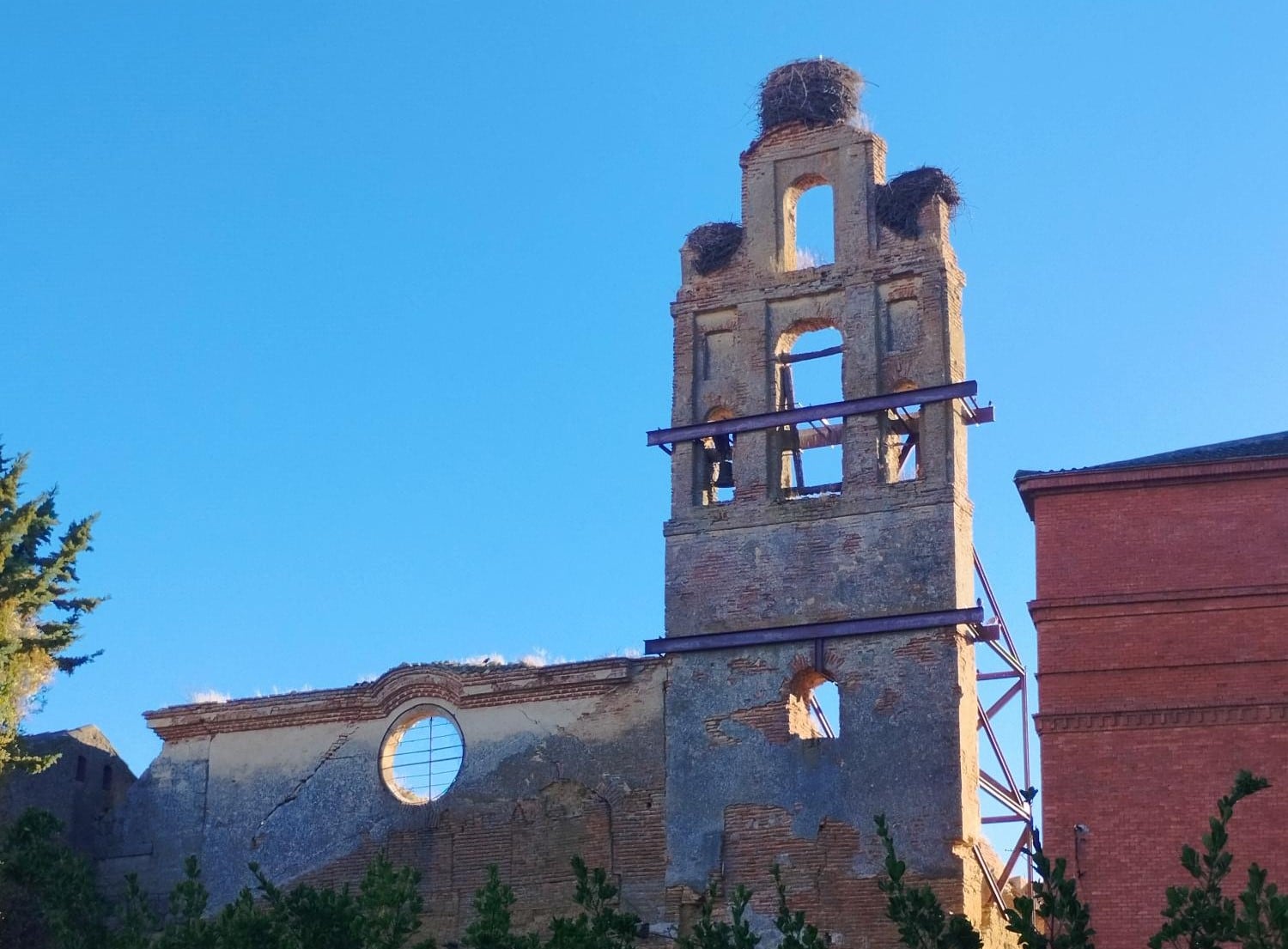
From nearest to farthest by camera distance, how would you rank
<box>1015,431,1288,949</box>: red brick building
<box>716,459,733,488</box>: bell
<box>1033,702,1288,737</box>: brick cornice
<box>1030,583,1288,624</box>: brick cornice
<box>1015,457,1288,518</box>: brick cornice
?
<box>1015,431,1288,949</box>: red brick building, <box>1033,702,1288,737</box>: brick cornice, <box>1030,583,1288,624</box>: brick cornice, <box>1015,457,1288,518</box>: brick cornice, <box>716,459,733,488</box>: bell

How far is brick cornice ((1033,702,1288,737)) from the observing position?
18.8 m

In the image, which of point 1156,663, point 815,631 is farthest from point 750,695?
point 1156,663

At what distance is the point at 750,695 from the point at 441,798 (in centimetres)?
341

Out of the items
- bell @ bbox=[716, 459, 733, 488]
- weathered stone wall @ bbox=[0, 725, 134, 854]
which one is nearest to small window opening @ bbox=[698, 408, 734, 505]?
bell @ bbox=[716, 459, 733, 488]

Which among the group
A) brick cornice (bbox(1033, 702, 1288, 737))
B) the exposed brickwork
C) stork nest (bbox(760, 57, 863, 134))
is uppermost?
stork nest (bbox(760, 57, 863, 134))

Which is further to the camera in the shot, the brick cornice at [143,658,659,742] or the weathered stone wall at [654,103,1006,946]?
the brick cornice at [143,658,659,742]

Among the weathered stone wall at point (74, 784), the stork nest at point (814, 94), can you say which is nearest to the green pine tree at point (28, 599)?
the weathered stone wall at point (74, 784)

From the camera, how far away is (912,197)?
73.7 ft

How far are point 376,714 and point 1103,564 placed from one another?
7693 mm

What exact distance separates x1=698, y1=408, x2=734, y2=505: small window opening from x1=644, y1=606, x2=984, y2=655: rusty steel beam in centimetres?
167

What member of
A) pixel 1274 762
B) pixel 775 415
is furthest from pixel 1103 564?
pixel 775 415

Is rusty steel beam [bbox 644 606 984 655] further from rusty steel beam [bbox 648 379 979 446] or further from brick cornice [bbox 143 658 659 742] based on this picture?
rusty steel beam [bbox 648 379 979 446]

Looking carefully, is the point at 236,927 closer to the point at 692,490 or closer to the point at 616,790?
the point at 616,790

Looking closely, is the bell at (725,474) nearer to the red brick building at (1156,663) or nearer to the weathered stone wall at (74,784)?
the red brick building at (1156,663)
